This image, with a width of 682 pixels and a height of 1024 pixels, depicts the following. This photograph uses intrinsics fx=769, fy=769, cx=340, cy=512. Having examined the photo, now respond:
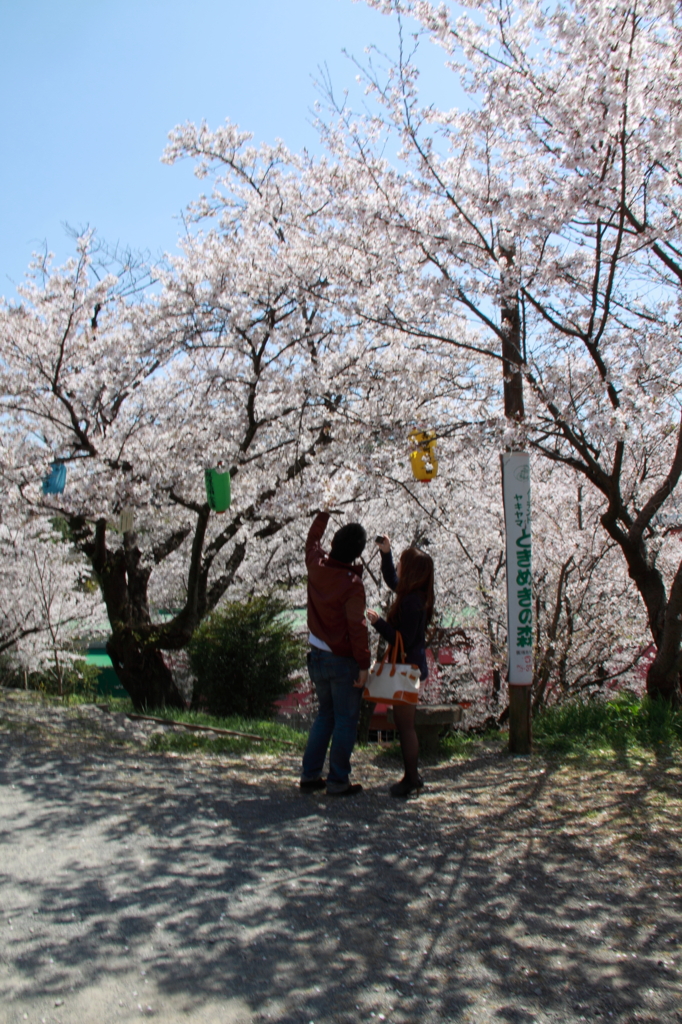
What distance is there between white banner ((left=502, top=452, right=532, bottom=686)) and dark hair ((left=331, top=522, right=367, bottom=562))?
5.30 feet

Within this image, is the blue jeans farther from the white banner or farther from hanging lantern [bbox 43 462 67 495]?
hanging lantern [bbox 43 462 67 495]

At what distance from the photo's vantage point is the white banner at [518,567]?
577 centimetres

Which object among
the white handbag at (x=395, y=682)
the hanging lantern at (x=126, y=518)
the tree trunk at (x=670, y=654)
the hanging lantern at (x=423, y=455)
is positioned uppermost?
the hanging lantern at (x=423, y=455)

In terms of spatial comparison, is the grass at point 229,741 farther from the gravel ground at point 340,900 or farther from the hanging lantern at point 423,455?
the hanging lantern at point 423,455

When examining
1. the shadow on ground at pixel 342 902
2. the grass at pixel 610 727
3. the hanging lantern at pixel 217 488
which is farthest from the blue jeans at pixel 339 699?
the hanging lantern at pixel 217 488

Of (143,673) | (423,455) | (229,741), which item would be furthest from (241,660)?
(423,455)

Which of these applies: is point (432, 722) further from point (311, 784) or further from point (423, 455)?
point (423, 455)

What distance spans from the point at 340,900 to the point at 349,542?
2.13m

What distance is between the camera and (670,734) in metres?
6.04

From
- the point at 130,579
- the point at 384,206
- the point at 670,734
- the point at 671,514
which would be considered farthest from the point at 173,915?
the point at 671,514

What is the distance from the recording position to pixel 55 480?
917 cm

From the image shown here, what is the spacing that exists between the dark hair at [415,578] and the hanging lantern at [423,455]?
6.40 ft

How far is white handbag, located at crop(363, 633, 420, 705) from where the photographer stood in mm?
4629

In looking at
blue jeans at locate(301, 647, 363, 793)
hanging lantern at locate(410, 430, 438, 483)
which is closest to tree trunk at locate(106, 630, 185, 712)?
Answer: hanging lantern at locate(410, 430, 438, 483)
